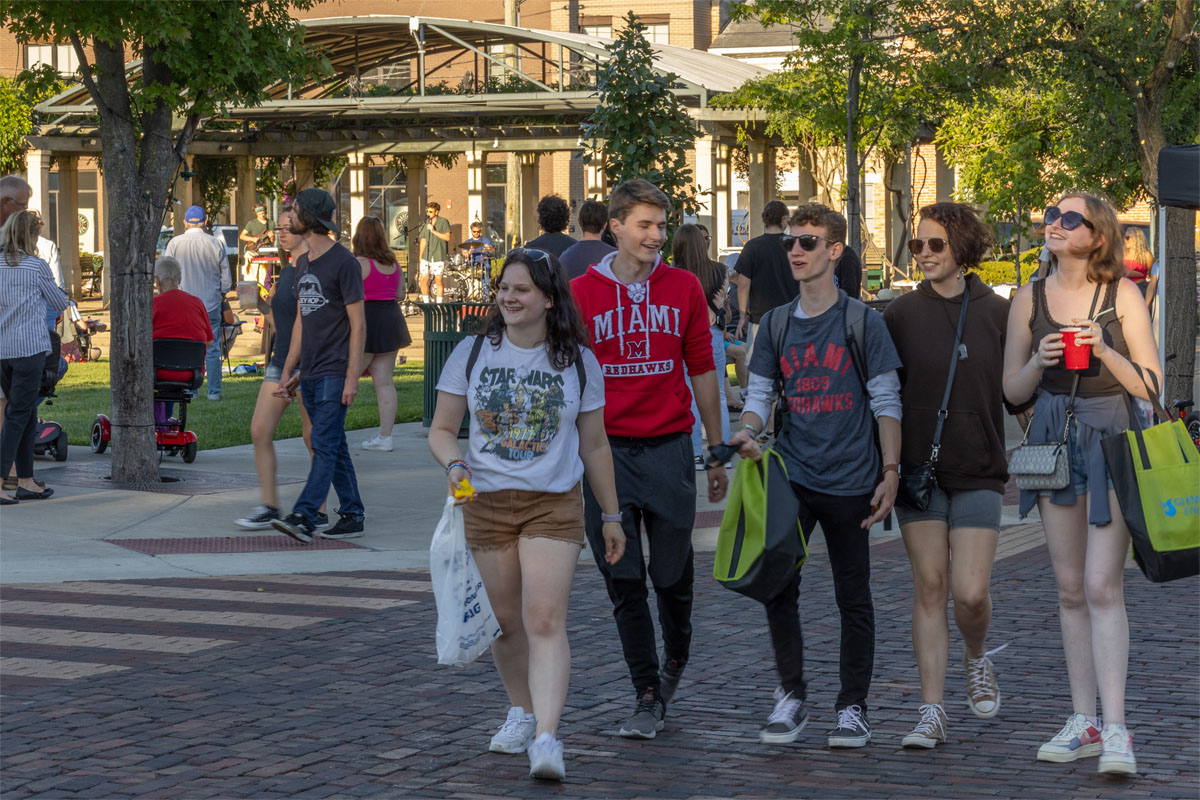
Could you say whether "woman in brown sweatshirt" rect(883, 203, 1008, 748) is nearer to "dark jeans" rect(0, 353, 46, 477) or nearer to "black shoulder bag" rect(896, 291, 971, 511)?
"black shoulder bag" rect(896, 291, 971, 511)

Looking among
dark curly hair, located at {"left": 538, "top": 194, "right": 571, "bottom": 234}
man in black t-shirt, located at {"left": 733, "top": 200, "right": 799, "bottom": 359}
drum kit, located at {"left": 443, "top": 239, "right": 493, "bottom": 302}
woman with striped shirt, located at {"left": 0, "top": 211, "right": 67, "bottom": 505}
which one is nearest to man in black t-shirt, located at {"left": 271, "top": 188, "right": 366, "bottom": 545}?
dark curly hair, located at {"left": 538, "top": 194, "right": 571, "bottom": 234}

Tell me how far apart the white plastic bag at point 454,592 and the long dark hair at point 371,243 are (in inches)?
313

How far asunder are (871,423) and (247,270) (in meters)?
25.5

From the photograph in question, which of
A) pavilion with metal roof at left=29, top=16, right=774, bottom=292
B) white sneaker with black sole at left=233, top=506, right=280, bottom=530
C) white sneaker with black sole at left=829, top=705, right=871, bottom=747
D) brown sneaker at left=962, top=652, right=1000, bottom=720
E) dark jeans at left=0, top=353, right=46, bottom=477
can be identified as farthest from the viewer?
pavilion with metal roof at left=29, top=16, right=774, bottom=292

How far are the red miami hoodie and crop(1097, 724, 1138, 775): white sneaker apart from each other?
178 cm

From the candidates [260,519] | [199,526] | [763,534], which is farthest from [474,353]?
[199,526]

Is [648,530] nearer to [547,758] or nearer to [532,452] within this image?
[532,452]

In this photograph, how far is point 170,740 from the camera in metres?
5.73

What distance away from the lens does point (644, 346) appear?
19.0 ft

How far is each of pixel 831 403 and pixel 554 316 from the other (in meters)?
1.02

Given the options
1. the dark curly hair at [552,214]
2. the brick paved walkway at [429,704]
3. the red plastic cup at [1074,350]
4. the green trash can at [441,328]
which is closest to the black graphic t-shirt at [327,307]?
the brick paved walkway at [429,704]

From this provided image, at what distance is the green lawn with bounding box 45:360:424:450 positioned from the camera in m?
15.3

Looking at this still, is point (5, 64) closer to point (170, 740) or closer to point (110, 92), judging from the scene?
point (110, 92)

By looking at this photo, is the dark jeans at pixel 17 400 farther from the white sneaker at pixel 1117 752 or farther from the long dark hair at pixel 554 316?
the white sneaker at pixel 1117 752
